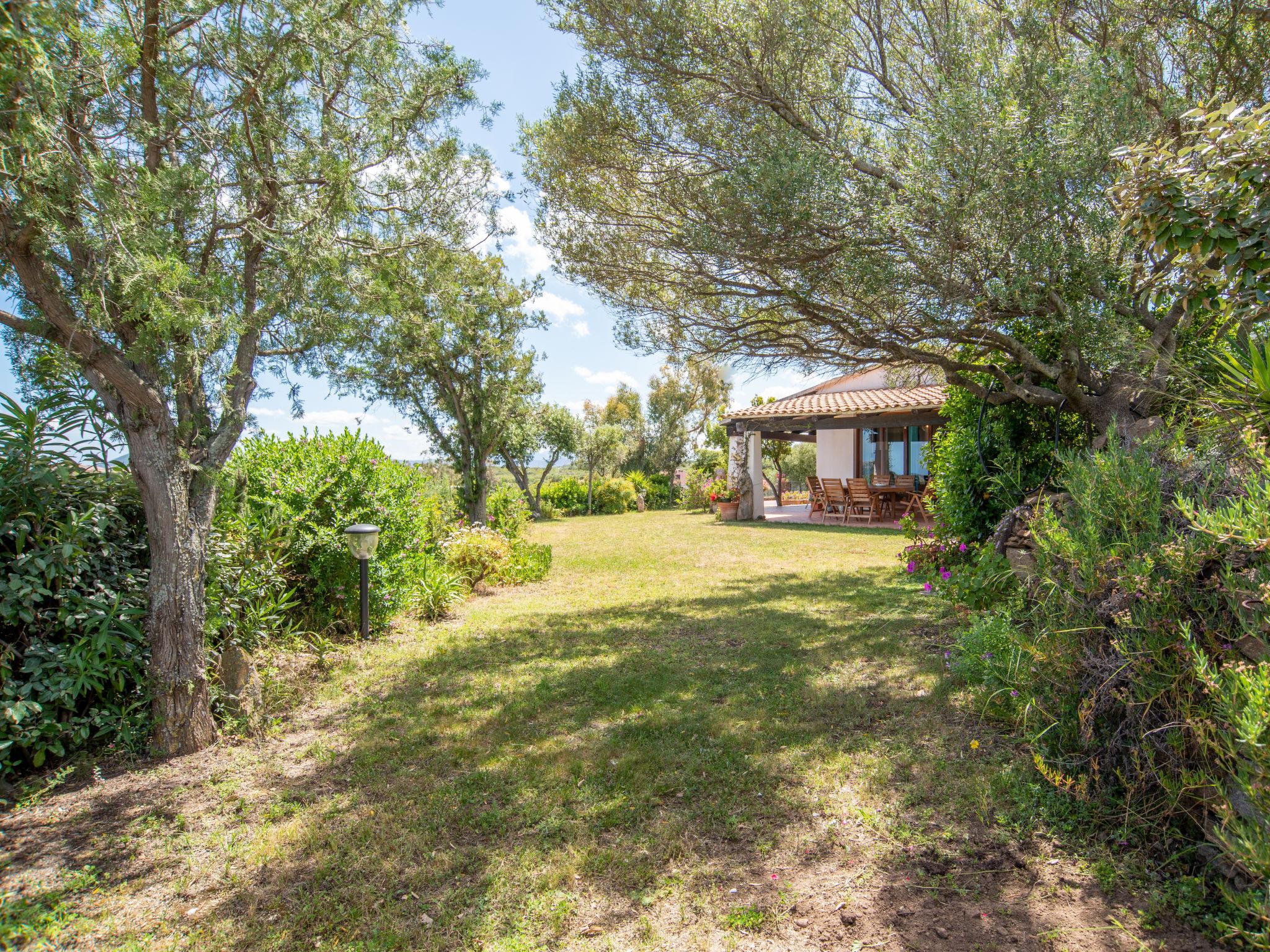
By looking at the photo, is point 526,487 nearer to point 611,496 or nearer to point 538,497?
point 538,497

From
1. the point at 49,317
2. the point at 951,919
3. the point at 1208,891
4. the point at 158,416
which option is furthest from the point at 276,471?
the point at 1208,891

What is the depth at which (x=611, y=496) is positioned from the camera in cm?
2320

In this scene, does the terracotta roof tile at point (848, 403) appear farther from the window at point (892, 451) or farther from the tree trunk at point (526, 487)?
the tree trunk at point (526, 487)

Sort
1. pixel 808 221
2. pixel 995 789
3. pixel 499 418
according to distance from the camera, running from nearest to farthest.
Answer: pixel 995 789, pixel 808 221, pixel 499 418

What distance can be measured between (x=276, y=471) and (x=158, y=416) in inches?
90.6

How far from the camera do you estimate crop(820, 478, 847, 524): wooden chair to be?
15402 mm

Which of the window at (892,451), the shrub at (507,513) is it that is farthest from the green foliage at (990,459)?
the window at (892,451)

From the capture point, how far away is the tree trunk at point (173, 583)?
3.46 metres

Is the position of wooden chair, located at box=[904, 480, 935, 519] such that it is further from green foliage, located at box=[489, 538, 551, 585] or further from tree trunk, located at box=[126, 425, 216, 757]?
tree trunk, located at box=[126, 425, 216, 757]

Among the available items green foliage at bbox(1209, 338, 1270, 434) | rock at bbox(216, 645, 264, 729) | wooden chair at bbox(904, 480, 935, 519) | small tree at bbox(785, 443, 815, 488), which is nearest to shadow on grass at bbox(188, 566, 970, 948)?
rock at bbox(216, 645, 264, 729)

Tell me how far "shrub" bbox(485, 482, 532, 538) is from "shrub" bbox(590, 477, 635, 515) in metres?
10.6

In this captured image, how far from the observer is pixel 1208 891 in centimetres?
217

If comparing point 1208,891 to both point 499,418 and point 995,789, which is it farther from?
point 499,418

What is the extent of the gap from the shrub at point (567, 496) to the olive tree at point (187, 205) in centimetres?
1908
